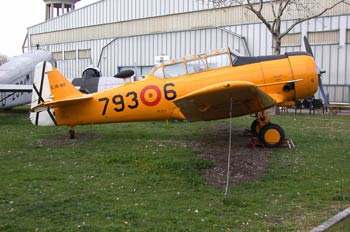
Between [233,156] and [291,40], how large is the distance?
2182cm

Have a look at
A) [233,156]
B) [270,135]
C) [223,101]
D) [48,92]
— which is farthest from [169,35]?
[223,101]

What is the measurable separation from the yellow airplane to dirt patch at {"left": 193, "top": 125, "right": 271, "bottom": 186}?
0.68m

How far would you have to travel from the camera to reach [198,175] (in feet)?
23.6

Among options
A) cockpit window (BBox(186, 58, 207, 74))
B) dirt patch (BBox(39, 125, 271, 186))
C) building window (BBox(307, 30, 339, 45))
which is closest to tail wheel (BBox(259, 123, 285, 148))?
dirt patch (BBox(39, 125, 271, 186))

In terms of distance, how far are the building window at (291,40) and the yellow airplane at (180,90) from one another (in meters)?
19.1

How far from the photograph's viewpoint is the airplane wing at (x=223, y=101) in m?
7.46

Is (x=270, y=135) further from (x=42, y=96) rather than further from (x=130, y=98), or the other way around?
(x=42, y=96)

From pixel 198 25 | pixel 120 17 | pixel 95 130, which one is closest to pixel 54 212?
pixel 95 130

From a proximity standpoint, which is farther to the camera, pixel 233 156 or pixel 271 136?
Result: pixel 271 136

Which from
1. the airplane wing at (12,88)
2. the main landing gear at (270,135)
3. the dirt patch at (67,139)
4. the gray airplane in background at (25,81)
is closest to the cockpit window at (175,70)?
the main landing gear at (270,135)

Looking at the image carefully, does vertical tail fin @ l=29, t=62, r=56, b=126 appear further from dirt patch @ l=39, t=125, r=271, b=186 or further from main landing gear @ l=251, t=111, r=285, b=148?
main landing gear @ l=251, t=111, r=285, b=148

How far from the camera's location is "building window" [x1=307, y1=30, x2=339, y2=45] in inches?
1061

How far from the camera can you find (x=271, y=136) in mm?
10047

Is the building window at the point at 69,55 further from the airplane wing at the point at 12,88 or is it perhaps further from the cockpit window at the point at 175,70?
the cockpit window at the point at 175,70
